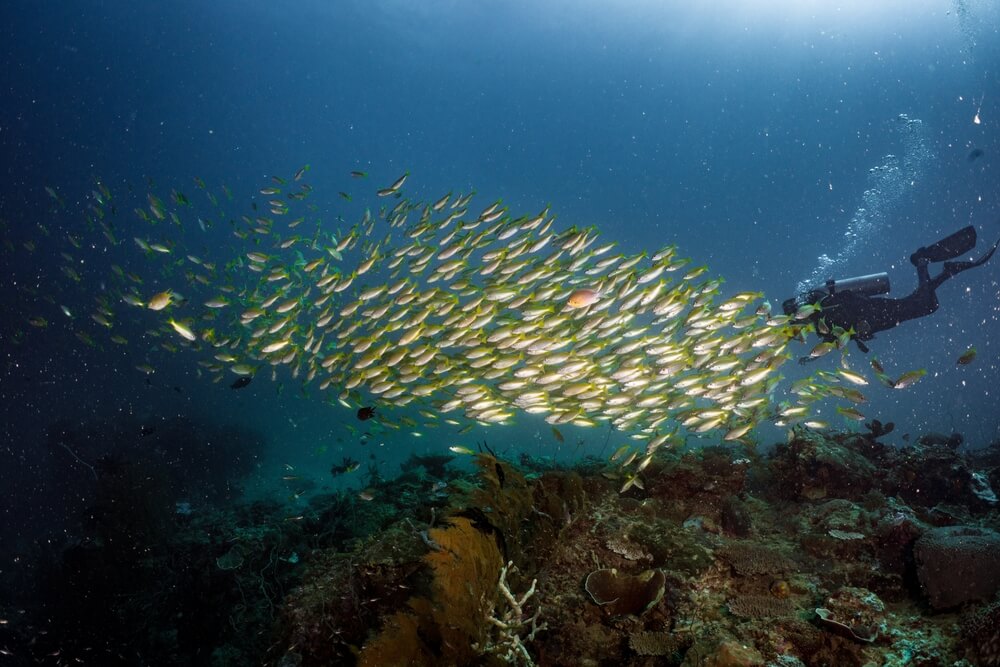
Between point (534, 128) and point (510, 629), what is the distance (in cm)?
7973

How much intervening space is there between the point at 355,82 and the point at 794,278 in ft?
268

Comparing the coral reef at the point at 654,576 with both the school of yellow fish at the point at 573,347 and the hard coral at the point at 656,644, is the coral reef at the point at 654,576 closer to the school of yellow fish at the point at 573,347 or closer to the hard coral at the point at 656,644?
the hard coral at the point at 656,644

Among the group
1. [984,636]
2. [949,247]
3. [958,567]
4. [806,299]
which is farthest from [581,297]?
[949,247]

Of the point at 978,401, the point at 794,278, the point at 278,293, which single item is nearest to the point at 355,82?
the point at 278,293

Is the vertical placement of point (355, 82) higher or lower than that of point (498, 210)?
higher

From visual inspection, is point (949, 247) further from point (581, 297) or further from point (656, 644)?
point (656, 644)

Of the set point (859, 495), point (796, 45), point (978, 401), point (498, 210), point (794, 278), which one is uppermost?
point (796, 45)

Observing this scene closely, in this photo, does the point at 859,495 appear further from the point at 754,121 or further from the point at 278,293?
the point at 754,121

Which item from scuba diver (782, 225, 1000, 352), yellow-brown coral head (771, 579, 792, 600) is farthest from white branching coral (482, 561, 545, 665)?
scuba diver (782, 225, 1000, 352)

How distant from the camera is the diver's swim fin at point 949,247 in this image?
11.8 meters

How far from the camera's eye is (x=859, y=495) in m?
6.25

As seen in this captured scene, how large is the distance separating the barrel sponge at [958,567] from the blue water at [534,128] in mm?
36797

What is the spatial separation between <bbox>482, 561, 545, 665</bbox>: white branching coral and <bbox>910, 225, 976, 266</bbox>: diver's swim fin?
1436 cm

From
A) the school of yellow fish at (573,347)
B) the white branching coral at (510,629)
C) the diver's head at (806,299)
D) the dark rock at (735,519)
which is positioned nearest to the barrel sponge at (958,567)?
the dark rock at (735,519)
